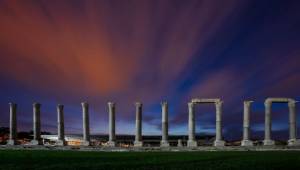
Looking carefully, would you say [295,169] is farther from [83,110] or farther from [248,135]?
[83,110]

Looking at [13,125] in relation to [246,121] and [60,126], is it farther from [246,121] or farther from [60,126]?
Answer: [246,121]

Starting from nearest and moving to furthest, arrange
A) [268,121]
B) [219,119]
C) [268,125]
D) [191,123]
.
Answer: [268,125] < [268,121] < [219,119] < [191,123]

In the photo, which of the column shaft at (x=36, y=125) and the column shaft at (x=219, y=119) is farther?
the column shaft at (x=36, y=125)

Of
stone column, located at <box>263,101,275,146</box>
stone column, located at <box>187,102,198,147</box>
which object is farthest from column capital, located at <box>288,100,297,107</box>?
stone column, located at <box>187,102,198,147</box>

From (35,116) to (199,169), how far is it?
49199mm

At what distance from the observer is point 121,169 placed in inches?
915

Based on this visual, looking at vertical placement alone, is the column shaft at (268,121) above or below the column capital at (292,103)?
below

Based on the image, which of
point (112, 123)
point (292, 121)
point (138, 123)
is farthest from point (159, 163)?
point (112, 123)

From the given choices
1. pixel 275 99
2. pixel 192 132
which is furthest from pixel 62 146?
pixel 275 99

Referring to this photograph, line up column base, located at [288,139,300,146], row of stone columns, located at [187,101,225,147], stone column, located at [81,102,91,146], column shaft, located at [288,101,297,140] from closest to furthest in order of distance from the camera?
column base, located at [288,139,300,146] < column shaft, located at [288,101,297,140] < row of stone columns, located at [187,101,225,147] < stone column, located at [81,102,91,146]

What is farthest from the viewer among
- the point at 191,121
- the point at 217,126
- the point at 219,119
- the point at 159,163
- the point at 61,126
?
the point at 61,126

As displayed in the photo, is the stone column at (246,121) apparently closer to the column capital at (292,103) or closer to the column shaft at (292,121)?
the column capital at (292,103)

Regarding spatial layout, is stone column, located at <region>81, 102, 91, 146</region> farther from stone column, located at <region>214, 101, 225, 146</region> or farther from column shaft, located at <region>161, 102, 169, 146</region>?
stone column, located at <region>214, 101, 225, 146</region>

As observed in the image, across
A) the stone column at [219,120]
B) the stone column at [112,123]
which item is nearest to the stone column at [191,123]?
the stone column at [219,120]
